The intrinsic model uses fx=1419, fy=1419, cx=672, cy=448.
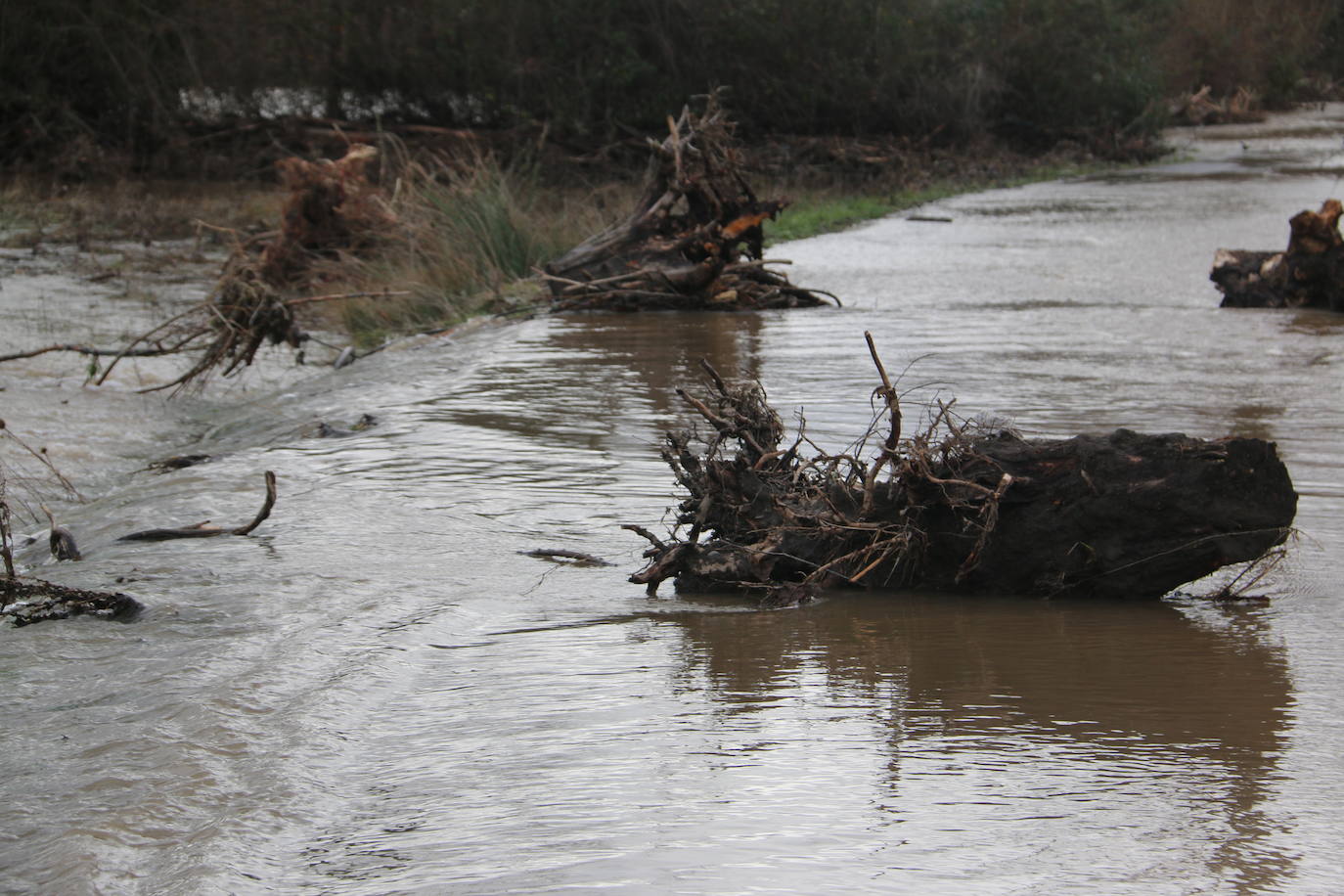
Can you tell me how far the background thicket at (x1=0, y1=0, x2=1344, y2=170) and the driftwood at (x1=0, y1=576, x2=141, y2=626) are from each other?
22.2 metres

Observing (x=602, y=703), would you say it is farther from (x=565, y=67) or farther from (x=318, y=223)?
(x=565, y=67)

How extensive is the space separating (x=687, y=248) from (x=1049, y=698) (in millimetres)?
7961

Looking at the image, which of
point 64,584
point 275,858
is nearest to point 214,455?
point 64,584

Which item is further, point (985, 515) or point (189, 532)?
point (189, 532)

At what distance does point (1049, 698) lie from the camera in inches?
128

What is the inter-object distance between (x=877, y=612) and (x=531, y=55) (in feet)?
82.0

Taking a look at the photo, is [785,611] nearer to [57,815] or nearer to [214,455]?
[57,815]

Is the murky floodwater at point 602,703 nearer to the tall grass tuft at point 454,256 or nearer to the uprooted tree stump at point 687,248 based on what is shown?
the uprooted tree stump at point 687,248

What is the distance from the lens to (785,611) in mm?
3994

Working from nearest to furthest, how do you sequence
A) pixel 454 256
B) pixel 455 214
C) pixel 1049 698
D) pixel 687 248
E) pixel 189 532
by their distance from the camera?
pixel 1049 698
pixel 189 532
pixel 687 248
pixel 454 256
pixel 455 214

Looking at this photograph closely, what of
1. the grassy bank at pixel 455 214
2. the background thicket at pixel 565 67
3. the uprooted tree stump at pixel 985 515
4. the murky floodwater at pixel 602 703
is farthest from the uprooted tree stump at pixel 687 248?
the background thicket at pixel 565 67

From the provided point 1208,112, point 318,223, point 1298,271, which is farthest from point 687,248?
point 1208,112

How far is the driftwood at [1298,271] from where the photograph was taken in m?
9.84

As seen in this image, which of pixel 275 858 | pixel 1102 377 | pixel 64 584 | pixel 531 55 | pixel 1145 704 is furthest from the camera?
pixel 531 55
